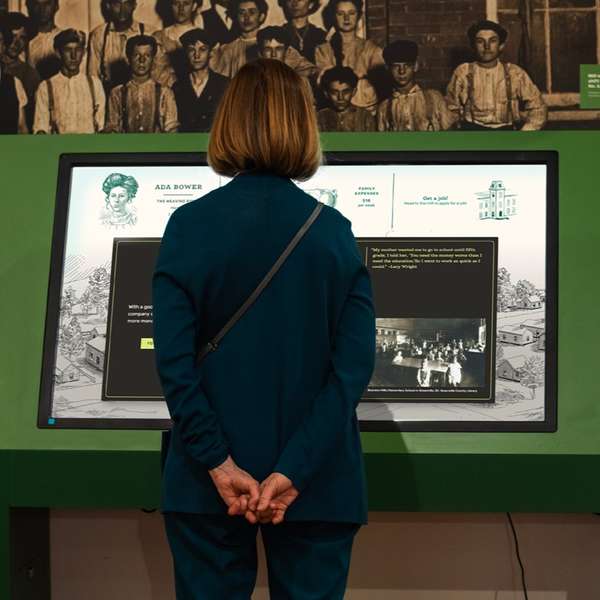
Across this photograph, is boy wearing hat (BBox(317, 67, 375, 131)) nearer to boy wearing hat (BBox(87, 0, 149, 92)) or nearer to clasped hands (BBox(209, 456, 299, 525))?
boy wearing hat (BBox(87, 0, 149, 92))

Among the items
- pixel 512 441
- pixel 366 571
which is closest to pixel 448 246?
pixel 512 441

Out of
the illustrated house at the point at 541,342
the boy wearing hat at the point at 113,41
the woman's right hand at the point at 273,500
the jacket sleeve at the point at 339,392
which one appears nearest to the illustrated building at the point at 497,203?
the illustrated house at the point at 541,342

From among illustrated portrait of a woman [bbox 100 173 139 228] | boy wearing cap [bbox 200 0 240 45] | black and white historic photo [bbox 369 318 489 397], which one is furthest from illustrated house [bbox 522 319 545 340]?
boy wearing cap [bbox 200 0 240 45]

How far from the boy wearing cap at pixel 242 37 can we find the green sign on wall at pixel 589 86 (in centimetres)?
134

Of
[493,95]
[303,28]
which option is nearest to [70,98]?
[303,28]

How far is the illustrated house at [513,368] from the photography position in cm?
308

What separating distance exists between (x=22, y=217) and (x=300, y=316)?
5.57 feet

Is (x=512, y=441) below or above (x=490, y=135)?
below

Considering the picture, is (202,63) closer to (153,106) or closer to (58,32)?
(153,106)

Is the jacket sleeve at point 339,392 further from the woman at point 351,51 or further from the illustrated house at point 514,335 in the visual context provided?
the woman at point 351,51

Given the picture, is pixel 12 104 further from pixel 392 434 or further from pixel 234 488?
pixel 234 488

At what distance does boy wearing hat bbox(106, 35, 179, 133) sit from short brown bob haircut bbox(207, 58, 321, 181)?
2.02 meters

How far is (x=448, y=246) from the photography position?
3199mm

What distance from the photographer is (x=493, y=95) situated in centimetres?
395
